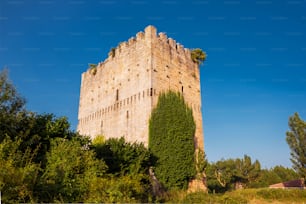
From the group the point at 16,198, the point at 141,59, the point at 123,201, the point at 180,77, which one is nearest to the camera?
the point at 16,198

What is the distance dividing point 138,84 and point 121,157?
660 centimetres

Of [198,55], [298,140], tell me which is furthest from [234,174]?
[198,55]

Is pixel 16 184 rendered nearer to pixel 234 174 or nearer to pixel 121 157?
pixel 121 157

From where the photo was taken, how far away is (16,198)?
6.23m

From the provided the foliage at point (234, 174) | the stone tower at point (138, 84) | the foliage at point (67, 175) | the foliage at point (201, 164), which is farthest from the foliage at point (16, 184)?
the foliage at point (234, 174)

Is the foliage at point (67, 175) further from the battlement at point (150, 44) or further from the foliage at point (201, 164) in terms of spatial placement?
the battlement at point (150, 44)

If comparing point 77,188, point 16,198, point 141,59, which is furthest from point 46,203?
point 141,59

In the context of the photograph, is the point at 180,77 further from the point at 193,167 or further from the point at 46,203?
the point at 46,203

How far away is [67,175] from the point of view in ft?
26.6

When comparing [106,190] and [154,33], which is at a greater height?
[154,33]

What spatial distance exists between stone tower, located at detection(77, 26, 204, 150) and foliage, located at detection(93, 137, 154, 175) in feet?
8.26

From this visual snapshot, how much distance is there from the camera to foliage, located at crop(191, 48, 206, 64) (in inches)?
880

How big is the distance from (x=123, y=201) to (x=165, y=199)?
7.27 metres

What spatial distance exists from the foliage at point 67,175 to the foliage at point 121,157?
126 inches
